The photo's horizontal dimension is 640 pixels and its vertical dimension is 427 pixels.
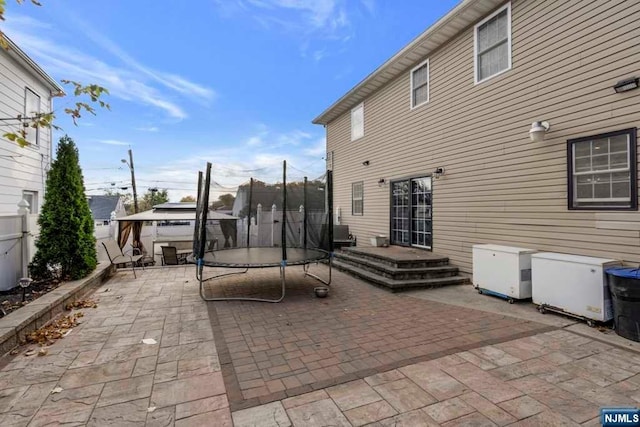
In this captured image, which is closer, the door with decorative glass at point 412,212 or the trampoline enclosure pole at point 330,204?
the trampoline enclosure pole at point 330,204

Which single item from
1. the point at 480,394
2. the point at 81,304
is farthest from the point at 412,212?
the point at 81,304

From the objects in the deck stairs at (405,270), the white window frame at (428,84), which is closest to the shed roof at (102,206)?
the deck stairs at (405,270)

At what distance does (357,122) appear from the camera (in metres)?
10.3

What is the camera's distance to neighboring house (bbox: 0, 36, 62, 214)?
22.8ft

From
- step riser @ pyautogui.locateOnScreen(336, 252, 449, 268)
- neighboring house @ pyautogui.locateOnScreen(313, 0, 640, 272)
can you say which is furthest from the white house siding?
neighboring house @ pyautogui.locateOnScreen(313, 0, 640, 272)

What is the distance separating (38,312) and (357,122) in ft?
29.4

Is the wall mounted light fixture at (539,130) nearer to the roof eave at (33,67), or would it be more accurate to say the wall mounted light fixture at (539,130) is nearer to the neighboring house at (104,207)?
the roof eave at (33,67)

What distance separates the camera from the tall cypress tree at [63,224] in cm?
520

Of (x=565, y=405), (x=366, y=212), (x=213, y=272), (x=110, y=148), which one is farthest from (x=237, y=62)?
(x=110, y=148)

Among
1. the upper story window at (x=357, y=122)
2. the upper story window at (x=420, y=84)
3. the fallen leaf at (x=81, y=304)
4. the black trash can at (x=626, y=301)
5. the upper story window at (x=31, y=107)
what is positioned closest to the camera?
the black trash can at (x=626, y=301)

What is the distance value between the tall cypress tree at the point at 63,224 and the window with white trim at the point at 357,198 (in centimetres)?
706

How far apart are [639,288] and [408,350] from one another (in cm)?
245

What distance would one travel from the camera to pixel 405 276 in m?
5.85

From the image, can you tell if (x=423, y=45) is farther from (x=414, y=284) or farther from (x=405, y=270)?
(x=414, y=284)
